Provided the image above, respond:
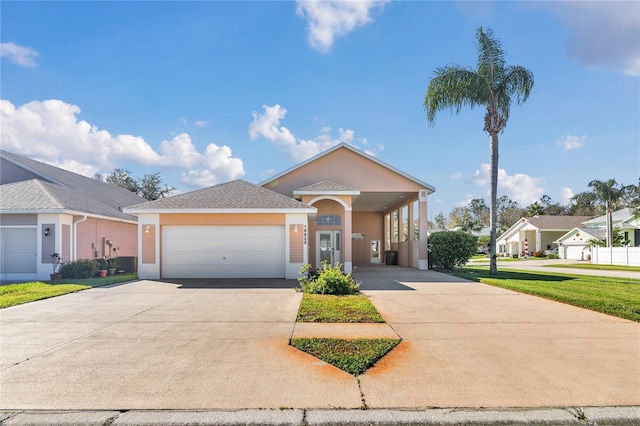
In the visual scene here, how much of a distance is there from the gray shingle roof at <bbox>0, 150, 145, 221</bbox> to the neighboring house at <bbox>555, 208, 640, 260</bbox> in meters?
37.3

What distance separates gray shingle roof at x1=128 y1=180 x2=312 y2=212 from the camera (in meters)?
15.4

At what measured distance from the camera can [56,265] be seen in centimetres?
1552

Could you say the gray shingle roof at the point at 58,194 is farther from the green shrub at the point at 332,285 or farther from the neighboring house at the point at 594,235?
the neighboring house at the point at 594,235

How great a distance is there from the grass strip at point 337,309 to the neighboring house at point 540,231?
46197 millimetres

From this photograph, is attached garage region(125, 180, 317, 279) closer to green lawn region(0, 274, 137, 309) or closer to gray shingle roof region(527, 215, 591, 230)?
green lawn region(0, 274, 137, 309)

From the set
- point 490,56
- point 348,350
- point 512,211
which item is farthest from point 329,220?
point 512,211

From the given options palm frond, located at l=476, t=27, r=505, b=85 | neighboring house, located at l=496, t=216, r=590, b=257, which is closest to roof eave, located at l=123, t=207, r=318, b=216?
palm frond, located at l=476, t=27, r=505, b=85

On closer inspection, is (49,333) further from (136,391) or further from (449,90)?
(449,90)

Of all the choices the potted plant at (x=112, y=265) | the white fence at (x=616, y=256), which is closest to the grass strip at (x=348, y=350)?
the potted plant at (x=112, y=265)

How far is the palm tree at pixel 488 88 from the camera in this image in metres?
17.4

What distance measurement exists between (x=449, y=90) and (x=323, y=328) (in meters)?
14.3

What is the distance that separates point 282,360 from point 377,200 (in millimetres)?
19143

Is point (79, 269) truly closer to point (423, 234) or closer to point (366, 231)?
point (423, 234)

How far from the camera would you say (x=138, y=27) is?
12492 mm
